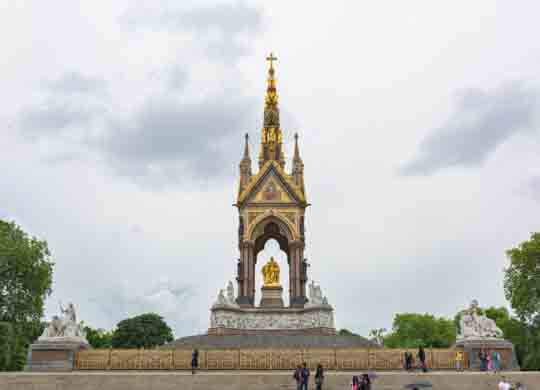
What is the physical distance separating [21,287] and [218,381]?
63.6ft

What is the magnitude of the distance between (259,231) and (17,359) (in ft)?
56.7

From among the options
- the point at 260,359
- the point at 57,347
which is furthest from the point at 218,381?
the point at 57,347

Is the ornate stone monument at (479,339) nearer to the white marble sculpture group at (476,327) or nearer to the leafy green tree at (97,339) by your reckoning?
the white marble sculpture group at (476,327)

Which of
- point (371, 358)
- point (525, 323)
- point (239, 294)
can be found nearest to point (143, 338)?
point (239, 294)

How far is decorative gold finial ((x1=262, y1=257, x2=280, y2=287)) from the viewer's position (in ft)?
143

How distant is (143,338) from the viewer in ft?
210

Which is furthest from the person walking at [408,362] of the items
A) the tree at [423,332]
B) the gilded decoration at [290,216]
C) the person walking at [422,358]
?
the tree at [423,332]

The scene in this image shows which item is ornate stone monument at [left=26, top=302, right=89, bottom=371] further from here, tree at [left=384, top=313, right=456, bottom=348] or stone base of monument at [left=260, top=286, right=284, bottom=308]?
tree at [left=384, top=313, right=456, bottom=348]

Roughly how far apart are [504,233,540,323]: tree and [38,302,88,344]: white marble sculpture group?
26.6 metres

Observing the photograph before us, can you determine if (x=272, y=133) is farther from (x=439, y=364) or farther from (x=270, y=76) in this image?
(x=439, y=364)

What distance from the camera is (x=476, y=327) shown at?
2697cm

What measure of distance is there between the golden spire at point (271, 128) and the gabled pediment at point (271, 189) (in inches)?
79.2

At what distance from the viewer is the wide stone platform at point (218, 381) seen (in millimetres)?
21672

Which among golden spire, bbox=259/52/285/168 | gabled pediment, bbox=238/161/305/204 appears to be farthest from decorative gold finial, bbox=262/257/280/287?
golden spire, bbox=259/52/285/168
